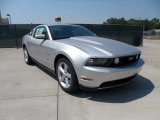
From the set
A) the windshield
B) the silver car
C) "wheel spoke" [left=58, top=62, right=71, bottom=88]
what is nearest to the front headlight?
the silver car

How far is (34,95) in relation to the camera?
168 inches

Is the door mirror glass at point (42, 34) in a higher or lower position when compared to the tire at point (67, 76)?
higher

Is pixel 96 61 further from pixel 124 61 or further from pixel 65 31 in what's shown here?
pixel 65 31

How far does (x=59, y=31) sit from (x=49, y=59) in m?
0.85

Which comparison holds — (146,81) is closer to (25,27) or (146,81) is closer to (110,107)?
(110,107)

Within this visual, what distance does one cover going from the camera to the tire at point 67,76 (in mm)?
4016

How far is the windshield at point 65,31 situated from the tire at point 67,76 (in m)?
0.87

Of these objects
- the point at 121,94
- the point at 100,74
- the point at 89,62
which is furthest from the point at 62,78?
the point at 121,94

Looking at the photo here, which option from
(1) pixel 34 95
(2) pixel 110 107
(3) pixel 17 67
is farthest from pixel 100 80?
(3) pixel 17 67

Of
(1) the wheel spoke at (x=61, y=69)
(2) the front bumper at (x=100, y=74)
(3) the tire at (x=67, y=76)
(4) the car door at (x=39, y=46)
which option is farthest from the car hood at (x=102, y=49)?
(4) the car door at (x=39, y=46)

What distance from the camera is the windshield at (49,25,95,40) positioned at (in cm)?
511

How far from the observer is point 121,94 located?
423cm

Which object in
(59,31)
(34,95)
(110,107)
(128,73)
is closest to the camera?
(110,107)

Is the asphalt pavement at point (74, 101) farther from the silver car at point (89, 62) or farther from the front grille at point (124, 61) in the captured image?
the front grille at point (124, 61)
